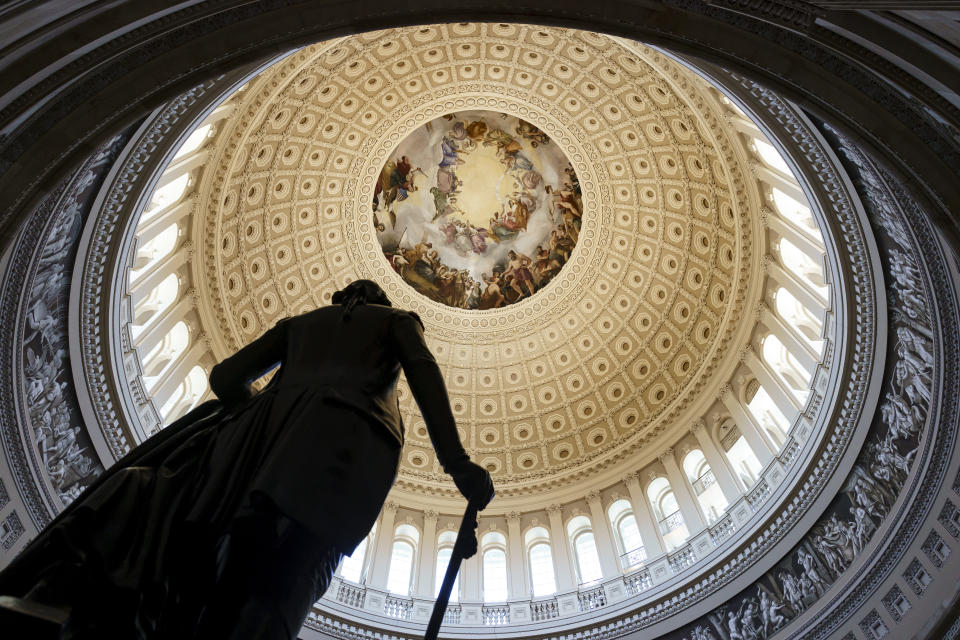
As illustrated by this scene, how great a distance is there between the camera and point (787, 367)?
18.4m

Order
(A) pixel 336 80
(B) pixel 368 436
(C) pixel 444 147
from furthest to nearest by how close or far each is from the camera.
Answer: (C) pixel 444 147 < (A) pixel 336 80 < (B) pixel 368 436

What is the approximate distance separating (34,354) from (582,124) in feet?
62.6

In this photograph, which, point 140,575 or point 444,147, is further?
point 444,147

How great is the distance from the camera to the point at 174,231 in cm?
1931

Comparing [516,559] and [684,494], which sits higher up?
[684,494]

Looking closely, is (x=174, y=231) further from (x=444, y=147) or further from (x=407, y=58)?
A: (x=444, y=147)

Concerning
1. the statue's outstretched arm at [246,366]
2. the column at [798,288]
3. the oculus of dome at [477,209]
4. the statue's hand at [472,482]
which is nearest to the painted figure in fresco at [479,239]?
the oculus of dome at [477,209]

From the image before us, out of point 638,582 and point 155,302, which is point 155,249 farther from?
point 638,582

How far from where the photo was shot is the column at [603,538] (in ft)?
64.7

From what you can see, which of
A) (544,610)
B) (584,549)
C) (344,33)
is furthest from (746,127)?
(544,610)

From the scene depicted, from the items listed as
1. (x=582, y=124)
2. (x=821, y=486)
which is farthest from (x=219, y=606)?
(x=582, y=124)

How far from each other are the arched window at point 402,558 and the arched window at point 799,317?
1278 centimetres

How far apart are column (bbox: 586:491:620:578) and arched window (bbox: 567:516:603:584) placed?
18 centimetres

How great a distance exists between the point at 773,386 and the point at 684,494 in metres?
4.13
